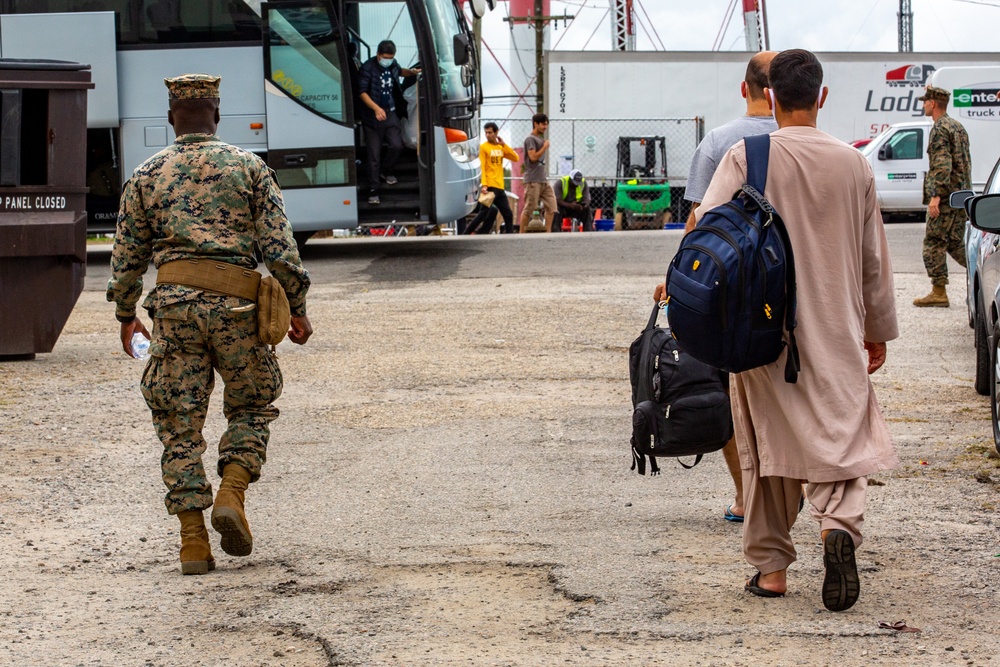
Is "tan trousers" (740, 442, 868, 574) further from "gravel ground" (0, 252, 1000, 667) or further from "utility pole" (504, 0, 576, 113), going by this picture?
"utility pole" (504, 0, 576, 113)

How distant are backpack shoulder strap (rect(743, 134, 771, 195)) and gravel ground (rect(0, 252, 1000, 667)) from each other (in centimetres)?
133

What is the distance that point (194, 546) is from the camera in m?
4.76

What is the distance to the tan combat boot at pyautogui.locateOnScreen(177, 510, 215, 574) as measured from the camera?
187 inches

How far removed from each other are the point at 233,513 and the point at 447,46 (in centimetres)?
1178

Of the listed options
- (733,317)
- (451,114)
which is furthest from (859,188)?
(451,114)

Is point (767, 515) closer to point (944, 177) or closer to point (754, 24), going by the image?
point (944, 177)

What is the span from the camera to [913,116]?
27734mm

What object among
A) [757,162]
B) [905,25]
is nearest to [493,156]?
[757,162]

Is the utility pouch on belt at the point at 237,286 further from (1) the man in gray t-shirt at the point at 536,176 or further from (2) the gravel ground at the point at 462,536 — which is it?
(1) the man in gray t-shirt at the point at 536,176

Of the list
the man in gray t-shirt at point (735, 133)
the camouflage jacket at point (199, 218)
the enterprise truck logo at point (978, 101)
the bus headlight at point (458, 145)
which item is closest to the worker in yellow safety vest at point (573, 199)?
the enterprise truck logo at point (978, 101)

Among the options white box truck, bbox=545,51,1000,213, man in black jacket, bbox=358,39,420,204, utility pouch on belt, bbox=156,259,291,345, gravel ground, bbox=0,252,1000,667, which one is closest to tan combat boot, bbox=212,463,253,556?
gravel ground, bbox=0,252,1000,667

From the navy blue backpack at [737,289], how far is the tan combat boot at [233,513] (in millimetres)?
1713

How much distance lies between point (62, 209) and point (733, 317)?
670cm

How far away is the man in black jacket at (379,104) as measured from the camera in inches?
607
